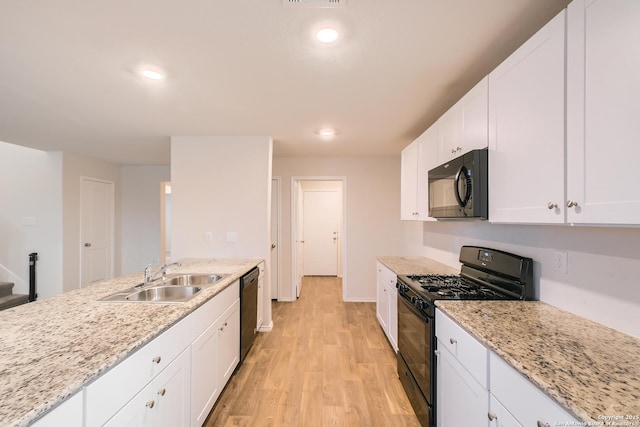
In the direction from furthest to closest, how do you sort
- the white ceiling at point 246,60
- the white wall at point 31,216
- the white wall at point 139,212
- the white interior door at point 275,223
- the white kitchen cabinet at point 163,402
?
the white wall at point 139,212 → the white interior door at point 275,223 → the white wall at point 31,216 → the white ceiling at point 246,60 → the white kitchen cabinet at point 163,402

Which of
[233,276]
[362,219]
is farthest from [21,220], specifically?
[362,219]

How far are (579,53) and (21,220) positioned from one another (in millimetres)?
6336

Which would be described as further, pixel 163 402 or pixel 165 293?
pixel 165 293

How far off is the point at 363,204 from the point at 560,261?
10.2ft

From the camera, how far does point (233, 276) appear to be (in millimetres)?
2326

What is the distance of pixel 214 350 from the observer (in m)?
1.92

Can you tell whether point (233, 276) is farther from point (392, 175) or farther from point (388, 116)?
point (392, 175)

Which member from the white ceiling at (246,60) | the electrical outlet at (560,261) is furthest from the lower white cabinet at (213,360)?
the electrical outlet at (560,261)

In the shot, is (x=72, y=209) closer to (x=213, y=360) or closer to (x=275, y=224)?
(x=275, y=224)

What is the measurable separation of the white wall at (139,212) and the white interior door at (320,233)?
3.04 metres

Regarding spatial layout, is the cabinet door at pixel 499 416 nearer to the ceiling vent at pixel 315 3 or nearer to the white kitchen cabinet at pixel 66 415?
the white kitchen cabinet at pixel 66 415

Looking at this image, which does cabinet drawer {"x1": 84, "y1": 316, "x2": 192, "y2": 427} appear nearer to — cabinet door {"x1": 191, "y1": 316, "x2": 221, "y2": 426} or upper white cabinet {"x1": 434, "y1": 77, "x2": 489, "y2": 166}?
cabinet door {"x1": 191, "y1": 316, "x2": 221, "y2": 426}

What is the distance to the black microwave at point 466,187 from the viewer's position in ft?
5.24

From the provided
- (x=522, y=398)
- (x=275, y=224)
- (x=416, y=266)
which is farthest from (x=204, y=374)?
(x=275, y=224)
